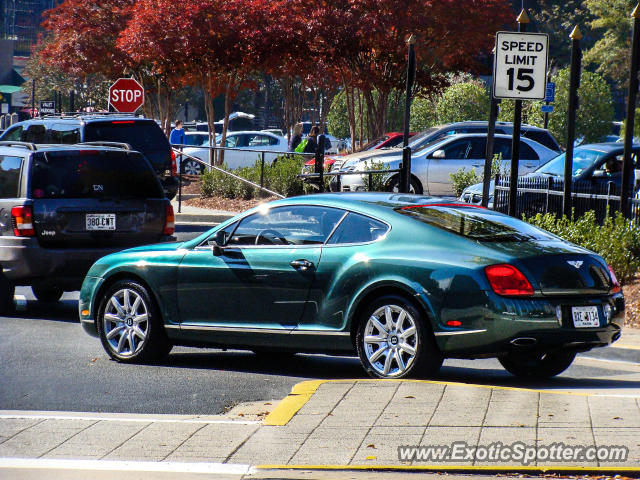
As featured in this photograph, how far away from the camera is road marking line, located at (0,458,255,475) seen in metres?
6.21

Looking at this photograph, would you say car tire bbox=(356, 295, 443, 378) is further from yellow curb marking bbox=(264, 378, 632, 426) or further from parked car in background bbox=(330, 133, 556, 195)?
parked car in background bbox=(330, 133, 556, 195)

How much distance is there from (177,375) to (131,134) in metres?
13.4

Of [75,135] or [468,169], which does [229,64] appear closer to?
[468,169]

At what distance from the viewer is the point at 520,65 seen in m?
13.3

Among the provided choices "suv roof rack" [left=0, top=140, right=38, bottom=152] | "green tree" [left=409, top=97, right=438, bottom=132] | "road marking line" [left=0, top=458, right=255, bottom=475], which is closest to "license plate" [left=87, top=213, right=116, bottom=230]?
"suv roof rack" [left=0, top=140, right=38, bottom=152]

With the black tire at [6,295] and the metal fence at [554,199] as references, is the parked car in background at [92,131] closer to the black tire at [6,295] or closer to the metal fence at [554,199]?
the metal fence at [554,199]

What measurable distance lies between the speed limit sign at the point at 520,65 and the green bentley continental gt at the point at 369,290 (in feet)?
12.0

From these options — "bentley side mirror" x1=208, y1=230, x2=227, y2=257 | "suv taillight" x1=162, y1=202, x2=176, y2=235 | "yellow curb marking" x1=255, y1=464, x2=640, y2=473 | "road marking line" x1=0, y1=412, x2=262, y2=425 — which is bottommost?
"road marking line" x1=0, y1=412, x2=262, y2=425

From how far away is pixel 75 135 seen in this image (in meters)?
21.2

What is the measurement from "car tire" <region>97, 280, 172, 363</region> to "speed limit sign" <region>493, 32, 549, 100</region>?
5050mm

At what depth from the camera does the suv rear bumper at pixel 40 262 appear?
1227cm

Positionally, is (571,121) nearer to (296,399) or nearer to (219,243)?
(219,243)

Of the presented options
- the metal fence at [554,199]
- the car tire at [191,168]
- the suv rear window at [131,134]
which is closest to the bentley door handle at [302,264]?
the metal fence at [554,199]

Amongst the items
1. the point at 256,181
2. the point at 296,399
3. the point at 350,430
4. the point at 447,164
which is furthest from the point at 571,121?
the point at 256,181
